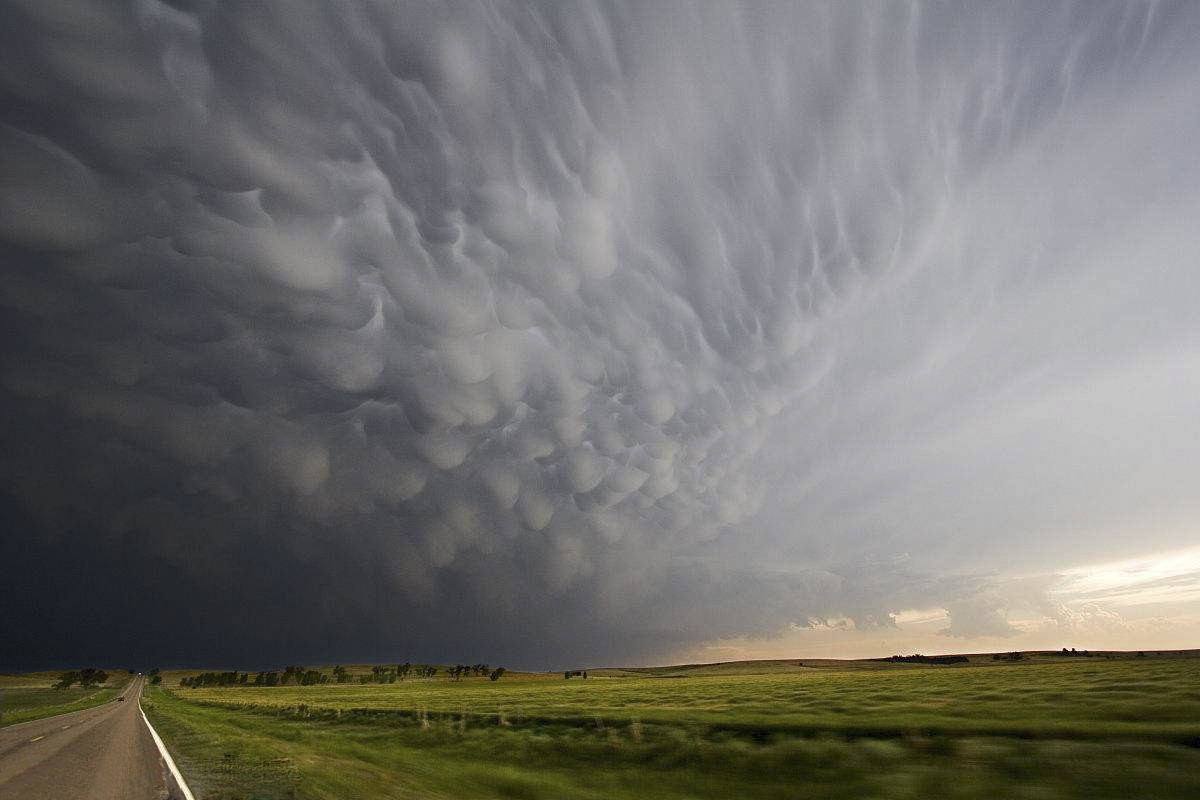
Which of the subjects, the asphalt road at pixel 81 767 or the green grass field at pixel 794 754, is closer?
the green grass field at pixel 794 754

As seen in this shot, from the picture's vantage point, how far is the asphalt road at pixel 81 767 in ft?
52.9

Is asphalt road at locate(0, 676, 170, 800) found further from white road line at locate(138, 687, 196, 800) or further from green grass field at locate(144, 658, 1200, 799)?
green grass field at locate(144, 658, 1200, 799)

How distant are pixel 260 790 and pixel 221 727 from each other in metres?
29.5

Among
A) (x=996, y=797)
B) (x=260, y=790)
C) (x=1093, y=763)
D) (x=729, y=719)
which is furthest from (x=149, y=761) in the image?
(x=1093, y=763)

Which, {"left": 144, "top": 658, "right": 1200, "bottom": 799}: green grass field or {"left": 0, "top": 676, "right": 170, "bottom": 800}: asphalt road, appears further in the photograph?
{"left": 0, "top": 676, "right": 170, "bottom": 800}: asphalt road

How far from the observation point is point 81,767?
68.6ft

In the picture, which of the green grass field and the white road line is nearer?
the green grass field

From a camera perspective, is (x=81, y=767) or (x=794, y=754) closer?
(x=794, y=754)

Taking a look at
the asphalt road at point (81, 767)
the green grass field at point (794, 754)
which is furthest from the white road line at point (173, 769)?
the green grass field at point (794, 754)

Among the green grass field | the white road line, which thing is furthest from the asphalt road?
the green grass field

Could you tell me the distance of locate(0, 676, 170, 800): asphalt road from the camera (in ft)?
52.9

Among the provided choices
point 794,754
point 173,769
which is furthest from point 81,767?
point 794,754

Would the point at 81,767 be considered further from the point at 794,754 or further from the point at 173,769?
the point at 794,754

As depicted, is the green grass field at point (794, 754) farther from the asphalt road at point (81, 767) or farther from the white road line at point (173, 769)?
the asphalt road at point (81, 767)
